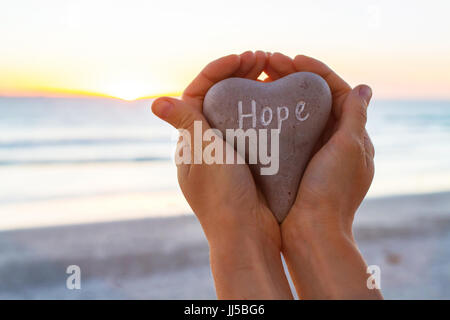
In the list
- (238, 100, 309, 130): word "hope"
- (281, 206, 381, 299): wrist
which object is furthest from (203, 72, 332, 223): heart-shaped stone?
(281, 206, 381, 299): wrist

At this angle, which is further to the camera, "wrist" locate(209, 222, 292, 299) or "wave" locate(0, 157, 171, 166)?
"wave" locate(0, 157, 171, 166)

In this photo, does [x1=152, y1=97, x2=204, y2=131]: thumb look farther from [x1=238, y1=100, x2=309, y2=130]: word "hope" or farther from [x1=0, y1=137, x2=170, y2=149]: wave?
[x1=0, y1=137, x2=170, y2=149]: wave

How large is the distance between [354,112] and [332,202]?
389 mm

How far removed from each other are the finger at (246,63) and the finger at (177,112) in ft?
0.99

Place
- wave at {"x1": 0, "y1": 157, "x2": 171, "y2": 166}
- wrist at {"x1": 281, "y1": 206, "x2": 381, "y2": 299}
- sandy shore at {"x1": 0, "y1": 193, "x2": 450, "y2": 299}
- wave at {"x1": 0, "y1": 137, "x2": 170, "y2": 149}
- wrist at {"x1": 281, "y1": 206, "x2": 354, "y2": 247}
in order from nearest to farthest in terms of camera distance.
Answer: wrist at {"x1": 281, "y1": 206, "x2": 381, "y2": 299}, wrist at {"x1": 281, "y1": 206, "x2": 354, "y2": 247}, sandy shore at {"x1": 0, "y1": 193, "x2": 450, "y2": 299}, wave at {"x1": 0, "y1": 157, "x2": 171, "y2": 166}, wave at {"x1": 0, "y1": 137, "x2": 170, "y2": 149}

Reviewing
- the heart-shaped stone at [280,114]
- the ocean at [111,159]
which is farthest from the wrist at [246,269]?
the ocean at [111,159]

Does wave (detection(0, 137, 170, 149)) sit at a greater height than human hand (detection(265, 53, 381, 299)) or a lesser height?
greater

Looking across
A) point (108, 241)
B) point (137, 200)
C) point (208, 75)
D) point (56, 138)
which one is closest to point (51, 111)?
point (56, 138)

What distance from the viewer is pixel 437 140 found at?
8.75m

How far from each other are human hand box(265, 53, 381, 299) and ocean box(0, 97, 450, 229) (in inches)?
79.3

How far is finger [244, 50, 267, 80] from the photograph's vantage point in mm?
1833

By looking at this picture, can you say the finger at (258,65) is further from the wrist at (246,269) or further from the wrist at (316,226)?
the wrist at (246,269)

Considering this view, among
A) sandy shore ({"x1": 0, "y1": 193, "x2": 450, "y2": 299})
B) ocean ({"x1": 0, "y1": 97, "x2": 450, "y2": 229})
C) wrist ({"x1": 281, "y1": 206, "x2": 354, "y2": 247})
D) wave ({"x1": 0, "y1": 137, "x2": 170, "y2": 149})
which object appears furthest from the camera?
wave ({"x1": 0, "y1": 137, "x2": 170, "y2": 149})

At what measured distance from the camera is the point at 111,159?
6.23 m
